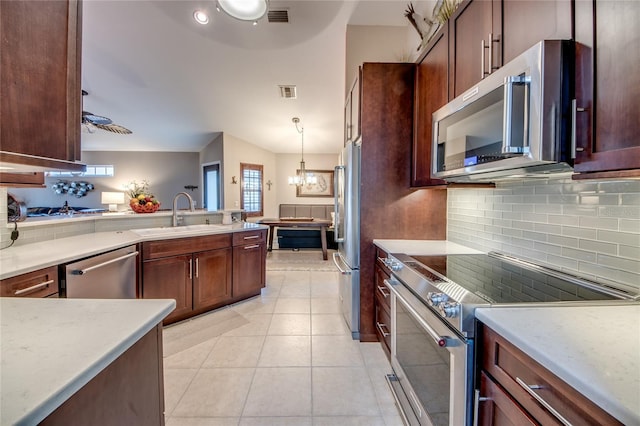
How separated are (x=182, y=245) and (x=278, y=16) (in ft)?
8.42

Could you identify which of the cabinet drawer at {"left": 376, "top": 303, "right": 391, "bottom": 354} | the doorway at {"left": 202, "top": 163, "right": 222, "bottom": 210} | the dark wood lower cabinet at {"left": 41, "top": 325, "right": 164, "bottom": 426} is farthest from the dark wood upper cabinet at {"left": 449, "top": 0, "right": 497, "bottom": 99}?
the doorway at {"left": 202, "top": 163, "right": 222, "bottom": 210}

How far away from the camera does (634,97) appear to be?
738mm

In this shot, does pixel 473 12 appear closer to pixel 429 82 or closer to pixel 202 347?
pixel 429 82

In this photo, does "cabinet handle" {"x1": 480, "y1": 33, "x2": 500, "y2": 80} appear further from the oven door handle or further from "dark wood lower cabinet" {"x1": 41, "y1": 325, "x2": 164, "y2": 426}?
"dark wood lower cabinet" {"x1": 41, "y1": 325, "x2": 164, "y2": 426}

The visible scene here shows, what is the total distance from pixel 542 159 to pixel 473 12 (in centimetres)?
96

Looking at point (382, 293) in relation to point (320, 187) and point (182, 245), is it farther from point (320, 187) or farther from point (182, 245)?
point (320, 187)

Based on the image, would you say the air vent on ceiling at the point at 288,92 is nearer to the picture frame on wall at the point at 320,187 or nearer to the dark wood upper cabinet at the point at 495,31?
the dark wood upper cabinet at the point at 495,31

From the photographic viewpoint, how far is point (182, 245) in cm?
270

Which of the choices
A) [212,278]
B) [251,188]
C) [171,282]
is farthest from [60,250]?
[251,188]

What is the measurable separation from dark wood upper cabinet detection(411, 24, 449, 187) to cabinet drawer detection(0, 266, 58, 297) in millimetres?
2389

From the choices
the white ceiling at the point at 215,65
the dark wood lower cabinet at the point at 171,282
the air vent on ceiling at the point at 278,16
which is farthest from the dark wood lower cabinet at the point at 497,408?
the air vent on ceiling at the point at 278,16

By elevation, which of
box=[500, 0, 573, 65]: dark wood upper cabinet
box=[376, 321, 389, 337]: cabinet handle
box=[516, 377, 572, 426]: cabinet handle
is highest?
box=[500, 0, 573, 65]: dark wood upper cabinet

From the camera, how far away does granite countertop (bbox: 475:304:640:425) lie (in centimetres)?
55

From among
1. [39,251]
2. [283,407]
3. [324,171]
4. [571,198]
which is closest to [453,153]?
[571,198]
